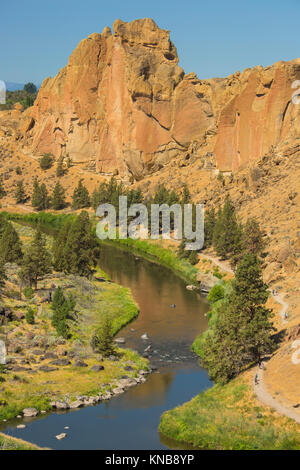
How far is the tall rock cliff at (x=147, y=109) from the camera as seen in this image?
91.1m

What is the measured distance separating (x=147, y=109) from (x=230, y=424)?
8839 cm

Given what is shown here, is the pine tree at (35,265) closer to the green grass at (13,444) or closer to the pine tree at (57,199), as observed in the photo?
the green grass at (13,444)

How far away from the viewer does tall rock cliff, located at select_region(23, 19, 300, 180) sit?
9112 cm

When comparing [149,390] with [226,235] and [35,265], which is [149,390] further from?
[226,235]

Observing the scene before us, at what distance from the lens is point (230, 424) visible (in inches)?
1218

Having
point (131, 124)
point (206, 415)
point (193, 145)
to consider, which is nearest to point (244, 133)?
point (193, 145)

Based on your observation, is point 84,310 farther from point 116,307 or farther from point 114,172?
point 114,172

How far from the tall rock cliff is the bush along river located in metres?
36.5

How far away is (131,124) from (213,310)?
67.7m

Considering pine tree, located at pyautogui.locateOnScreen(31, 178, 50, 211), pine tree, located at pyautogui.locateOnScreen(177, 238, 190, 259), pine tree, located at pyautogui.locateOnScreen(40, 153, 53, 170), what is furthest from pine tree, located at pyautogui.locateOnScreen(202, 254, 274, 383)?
pine tree, located at pyautogui.locateOnScreen(40, 153, 53, 170)

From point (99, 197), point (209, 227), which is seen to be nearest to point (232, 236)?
point (209, 227)

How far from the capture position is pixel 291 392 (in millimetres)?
32875

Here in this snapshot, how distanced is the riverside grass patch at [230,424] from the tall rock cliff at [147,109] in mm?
59067

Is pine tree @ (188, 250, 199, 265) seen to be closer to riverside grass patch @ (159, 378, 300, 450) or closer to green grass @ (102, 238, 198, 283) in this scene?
green grass @ (102, 238, 198, 283)
